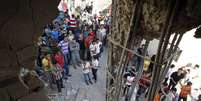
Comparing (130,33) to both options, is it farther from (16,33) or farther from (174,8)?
(16,33)

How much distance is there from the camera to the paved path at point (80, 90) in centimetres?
1205

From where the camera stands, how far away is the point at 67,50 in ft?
44.4

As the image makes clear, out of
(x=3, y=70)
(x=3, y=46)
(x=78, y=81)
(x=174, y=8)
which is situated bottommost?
(x=78, y=81)

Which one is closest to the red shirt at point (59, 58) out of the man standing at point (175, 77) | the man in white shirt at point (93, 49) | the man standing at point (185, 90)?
the man in white shirt at point (93, 49)

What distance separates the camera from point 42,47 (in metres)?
12.0

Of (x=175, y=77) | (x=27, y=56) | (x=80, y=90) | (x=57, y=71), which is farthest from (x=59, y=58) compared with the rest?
(x=27, y=56)

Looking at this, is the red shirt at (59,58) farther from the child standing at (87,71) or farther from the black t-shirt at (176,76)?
the black t-shirt at (176,76)

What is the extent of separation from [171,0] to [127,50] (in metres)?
1.05

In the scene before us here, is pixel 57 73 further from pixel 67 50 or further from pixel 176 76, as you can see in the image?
pixel 176 76

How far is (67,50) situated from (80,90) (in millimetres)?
1757

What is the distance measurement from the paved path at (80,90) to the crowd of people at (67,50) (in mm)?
202

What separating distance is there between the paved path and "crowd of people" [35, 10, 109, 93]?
20cm

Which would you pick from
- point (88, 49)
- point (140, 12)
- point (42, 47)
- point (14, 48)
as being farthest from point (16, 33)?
point (88, 49)

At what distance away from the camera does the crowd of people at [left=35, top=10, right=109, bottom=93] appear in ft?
38.6
